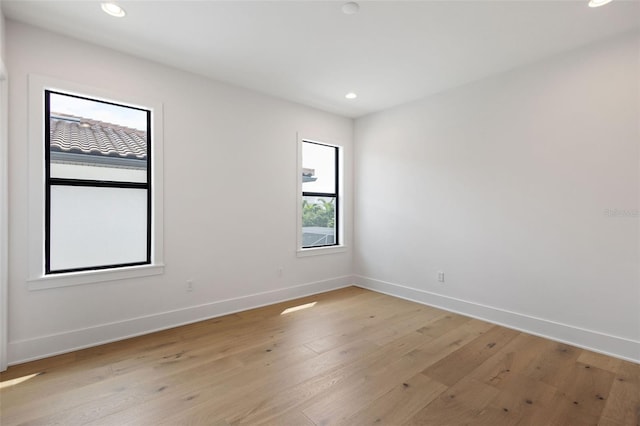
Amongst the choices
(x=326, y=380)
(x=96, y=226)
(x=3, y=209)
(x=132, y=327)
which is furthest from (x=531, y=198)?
(x=3, y=209)

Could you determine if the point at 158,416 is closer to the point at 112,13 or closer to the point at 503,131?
the point at 112,13

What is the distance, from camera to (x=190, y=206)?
11.2 feet

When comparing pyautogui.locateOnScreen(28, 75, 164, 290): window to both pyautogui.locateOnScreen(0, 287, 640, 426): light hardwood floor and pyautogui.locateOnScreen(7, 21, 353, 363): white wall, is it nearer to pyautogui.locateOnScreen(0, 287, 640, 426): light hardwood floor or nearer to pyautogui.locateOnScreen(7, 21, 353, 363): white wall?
pyautogui.locateOnScreen(7, 21, 353, 363): white wall

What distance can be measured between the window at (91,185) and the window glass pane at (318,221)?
6.63 ft

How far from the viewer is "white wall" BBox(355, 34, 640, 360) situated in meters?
2.69

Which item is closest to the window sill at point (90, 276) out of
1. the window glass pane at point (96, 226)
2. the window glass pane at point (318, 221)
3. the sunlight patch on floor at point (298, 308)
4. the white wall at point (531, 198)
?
the window glass pane at point (96, 226)

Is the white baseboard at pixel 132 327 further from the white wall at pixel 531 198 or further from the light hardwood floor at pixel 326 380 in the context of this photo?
the white wall at pixel 531 198

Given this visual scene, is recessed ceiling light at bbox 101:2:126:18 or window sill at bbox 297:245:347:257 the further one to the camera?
window sill at bbox 297:245:347:257

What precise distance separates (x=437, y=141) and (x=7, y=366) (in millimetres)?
4848

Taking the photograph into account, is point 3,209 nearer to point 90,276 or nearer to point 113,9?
point 90,276

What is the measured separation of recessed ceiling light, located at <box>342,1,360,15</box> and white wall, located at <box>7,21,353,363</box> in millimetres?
1875

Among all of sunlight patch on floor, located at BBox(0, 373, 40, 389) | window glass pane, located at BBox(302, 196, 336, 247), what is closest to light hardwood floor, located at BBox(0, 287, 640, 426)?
sunlight patch on floor, located at BBox(0, 373, 40, 389)

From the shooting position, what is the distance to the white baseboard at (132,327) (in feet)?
8.37

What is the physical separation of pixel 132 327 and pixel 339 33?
341cm
